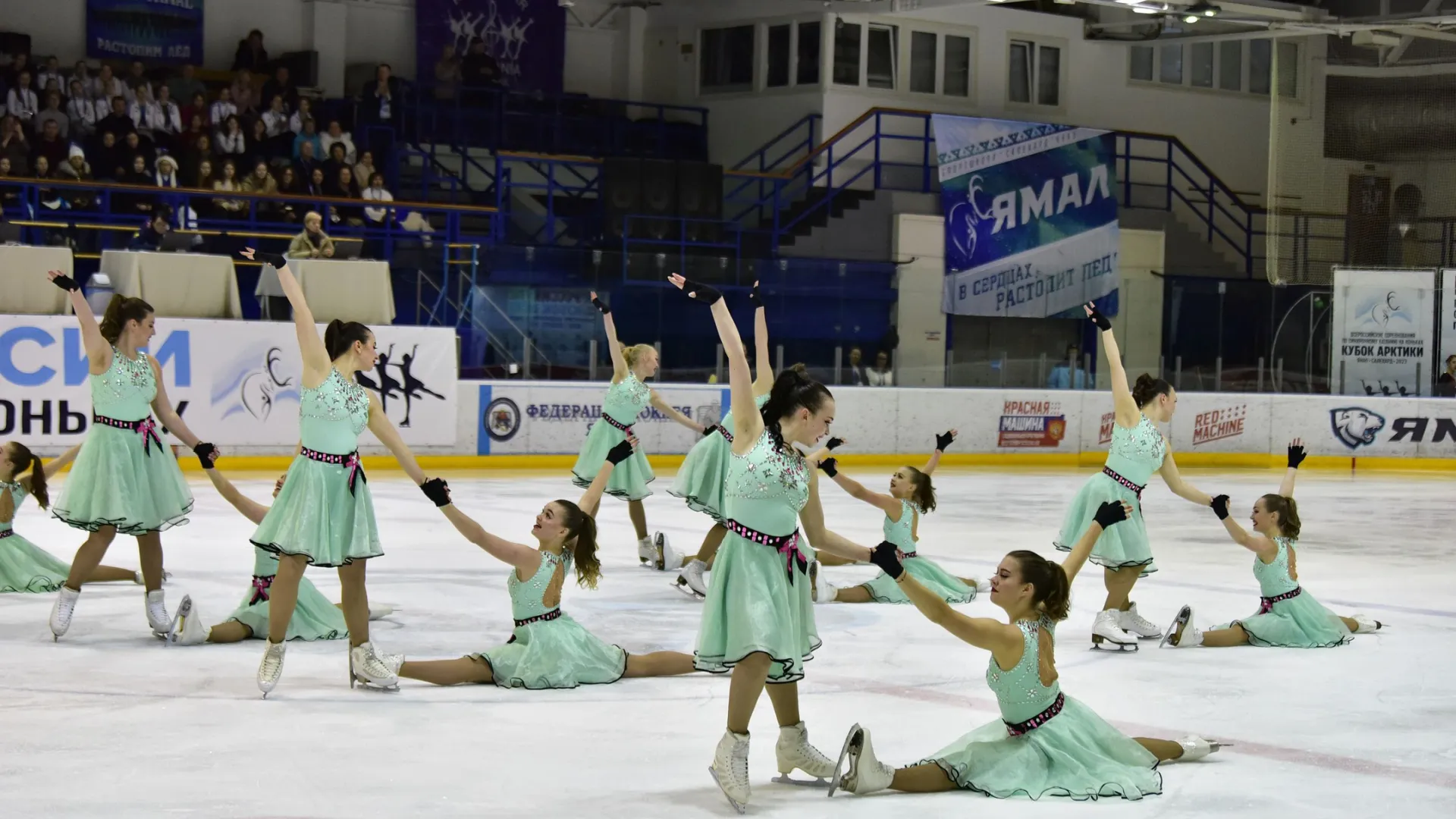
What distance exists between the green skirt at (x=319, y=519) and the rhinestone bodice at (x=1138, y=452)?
12.6 feet

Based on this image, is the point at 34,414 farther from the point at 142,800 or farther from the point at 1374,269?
the point at 1374,269

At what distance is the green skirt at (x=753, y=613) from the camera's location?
5262mm

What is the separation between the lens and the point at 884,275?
868 inches

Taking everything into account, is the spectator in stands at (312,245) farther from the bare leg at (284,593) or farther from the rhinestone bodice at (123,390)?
the bare leg at (284,593)

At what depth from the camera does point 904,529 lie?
32.6 ft

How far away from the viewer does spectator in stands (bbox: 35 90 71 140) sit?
20.7 meters

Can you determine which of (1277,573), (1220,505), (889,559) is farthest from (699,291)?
(1277,573)

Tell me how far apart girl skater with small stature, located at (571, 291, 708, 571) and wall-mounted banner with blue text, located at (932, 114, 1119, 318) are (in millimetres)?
14500

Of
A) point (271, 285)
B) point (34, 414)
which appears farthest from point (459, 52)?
point (34, 414)

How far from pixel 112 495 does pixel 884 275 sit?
15035 millimetres

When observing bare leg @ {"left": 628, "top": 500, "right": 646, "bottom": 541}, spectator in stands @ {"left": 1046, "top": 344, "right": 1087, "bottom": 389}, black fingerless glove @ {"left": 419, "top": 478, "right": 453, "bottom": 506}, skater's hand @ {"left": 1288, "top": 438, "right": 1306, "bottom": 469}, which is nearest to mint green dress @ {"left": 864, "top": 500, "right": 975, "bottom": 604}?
bare leg @ {"left": 628, "top": 500, "right": 646, "bottom": 541}

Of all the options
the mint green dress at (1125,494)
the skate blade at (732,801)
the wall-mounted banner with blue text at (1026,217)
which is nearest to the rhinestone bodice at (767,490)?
the skate blade at (732,801)

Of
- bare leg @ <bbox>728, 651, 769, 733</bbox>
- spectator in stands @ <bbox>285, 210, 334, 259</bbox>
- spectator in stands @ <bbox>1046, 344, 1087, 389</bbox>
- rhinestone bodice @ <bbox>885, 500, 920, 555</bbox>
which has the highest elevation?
spectator in stands @ <bbox>285, 210, 334, 259</bbox>

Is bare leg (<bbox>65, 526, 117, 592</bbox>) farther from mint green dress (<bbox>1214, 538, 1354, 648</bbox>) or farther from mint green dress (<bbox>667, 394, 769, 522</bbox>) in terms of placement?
mint green dress (<bbox>1214, 538, 1354, 648</bbox>)
